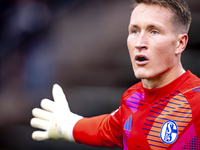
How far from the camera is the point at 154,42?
114cm

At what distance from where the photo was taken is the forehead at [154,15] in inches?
44.4

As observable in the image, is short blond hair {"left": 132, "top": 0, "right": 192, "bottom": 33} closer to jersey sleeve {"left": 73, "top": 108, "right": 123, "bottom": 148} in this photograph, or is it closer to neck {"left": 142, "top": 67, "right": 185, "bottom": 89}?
neck {"left": 142, "top": 67, "right": 185, "bottom": 89}

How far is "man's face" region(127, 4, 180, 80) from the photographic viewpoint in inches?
44.6

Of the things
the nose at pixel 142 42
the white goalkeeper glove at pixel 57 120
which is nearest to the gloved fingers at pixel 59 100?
the white goalkeeper glove at pixel 57 120

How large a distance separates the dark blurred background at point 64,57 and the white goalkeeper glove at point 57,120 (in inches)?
24.5

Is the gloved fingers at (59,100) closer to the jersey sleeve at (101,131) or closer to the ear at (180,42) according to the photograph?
the jersey sleeve at (101,131)

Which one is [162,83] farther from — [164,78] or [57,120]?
[57,120]

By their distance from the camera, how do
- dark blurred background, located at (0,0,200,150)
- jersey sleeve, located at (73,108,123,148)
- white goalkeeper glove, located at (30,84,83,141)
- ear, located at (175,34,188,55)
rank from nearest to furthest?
ear, located at (175,34,188,55) < jersey sleeve, located at (73,108,123,148) < white goalkeeper glove, located at (30,84,83,141) < dark blurred background, located at (0,0,200,150)

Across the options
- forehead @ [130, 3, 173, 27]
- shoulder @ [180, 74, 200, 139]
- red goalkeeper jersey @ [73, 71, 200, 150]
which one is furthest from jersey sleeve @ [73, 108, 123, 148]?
forehead @ [130, 3, 173, 27]

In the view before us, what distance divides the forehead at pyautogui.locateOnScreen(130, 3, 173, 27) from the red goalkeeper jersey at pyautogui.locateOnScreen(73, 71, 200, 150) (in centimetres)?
27

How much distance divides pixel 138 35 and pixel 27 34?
162 cm

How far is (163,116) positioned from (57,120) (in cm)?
72

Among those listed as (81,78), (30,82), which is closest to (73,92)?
(81,78)

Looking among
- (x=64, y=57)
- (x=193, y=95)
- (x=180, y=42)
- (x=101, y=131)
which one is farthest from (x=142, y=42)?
(x=64, y=57)
